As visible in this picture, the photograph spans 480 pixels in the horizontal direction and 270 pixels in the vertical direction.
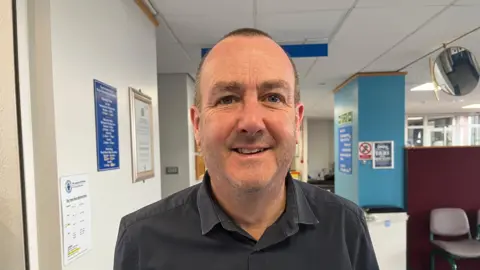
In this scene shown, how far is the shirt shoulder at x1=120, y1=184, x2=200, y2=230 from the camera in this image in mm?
901

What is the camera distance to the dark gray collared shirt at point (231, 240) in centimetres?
82

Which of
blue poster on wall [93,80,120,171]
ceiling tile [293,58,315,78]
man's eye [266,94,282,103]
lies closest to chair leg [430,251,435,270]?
ceiling tile [293,58,315,78]

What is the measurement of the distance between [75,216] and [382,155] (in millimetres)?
3662

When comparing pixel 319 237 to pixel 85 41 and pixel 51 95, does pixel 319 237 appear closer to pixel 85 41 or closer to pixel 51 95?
pixel 51 95

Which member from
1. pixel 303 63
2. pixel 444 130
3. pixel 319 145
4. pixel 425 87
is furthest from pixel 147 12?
pixel 444 130

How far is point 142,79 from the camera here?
1977 millimetres

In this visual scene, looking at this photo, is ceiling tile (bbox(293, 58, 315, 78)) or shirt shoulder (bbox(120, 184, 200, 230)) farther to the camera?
ceiling tile (bbox(293, 58, 315, 78))

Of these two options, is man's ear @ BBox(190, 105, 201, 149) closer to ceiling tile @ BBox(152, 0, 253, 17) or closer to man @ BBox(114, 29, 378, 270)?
man @ BBox(114, 29, 378, 270)

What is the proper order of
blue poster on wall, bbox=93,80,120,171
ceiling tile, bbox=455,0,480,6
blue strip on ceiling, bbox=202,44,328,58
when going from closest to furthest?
blue poster on wall, bbox=93,80,120,171 < ceiling tile, bbox=455,0,480,6 < blue strip on ceiling, bbox=202,44,328,58

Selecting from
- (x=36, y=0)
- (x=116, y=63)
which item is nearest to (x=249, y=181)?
(x=36, y=0)

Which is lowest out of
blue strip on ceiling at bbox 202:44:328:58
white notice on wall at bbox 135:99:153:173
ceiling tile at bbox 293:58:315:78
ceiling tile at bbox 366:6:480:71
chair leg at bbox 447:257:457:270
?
chair leg at bbox 447:257:457:270

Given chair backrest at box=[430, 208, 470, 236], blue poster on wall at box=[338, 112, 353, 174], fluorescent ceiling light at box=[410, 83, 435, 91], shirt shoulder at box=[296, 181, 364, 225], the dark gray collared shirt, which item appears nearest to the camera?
the dark gray collared shirt

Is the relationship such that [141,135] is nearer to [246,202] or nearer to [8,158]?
[8,158]

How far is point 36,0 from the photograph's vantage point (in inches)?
41.3
